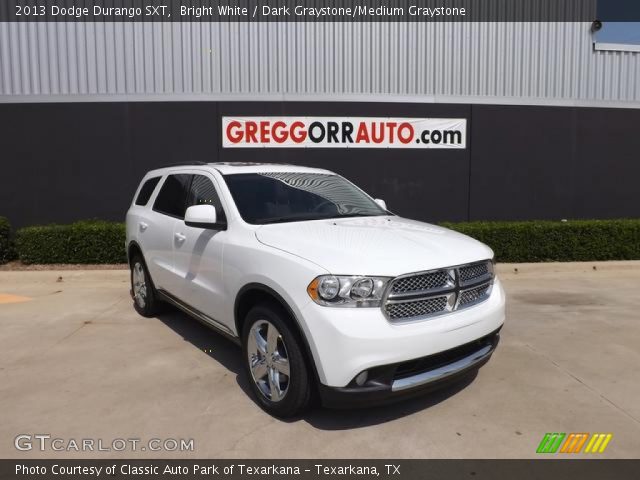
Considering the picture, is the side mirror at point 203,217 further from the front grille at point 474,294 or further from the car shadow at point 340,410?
the front grille at point 474,294

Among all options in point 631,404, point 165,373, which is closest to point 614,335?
point 631,404

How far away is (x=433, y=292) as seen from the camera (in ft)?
10.5

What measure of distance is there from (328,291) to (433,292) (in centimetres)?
73

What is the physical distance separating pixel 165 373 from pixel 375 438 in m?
2.04

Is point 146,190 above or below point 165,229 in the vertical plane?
above

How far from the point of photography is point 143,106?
10055mm

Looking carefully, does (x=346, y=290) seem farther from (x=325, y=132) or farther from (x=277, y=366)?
(x=325, y=132)

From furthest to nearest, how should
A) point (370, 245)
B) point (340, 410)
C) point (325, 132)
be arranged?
1. point (325, 132)
2. point (340, 410)
3. point (370, 245)

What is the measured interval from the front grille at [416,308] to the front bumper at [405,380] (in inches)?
11.2

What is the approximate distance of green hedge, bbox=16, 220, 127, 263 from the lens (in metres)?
8.82

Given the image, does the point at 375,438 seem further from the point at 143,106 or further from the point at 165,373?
the point at 143,106

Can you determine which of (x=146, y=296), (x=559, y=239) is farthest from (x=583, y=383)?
(x=559, y=239)

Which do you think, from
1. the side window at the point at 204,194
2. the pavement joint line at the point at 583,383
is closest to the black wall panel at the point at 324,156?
the side window at the point at 204,194

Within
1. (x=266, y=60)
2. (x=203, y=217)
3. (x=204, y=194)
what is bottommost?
(x=203, y=217)
